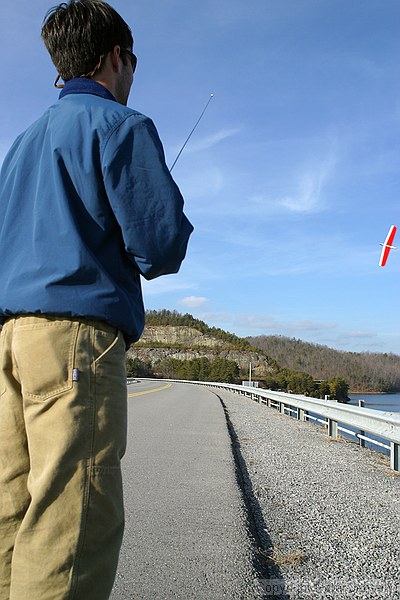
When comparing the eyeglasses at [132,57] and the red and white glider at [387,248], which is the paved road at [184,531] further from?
the red and white glider at [387,248]

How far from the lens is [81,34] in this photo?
210cm

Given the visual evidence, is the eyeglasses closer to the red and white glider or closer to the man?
the man

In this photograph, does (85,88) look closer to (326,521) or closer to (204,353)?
(326,521)

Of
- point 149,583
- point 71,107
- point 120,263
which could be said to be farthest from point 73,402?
point 149,583

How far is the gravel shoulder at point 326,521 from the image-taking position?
128 inches

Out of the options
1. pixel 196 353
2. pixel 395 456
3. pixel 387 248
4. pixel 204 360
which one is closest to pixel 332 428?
pixel 395 456

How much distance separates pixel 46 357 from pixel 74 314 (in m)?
0.16

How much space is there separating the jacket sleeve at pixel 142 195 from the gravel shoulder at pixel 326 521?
86.2 inches

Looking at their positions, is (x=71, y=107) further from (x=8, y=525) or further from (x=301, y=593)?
(x=301, y=593)

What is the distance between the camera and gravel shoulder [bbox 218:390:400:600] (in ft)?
10.7

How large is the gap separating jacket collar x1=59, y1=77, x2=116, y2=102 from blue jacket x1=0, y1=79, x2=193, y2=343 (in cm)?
11

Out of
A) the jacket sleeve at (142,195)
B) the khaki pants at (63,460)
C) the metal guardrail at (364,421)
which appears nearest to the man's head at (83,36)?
the jacket sleeve at (142,195)

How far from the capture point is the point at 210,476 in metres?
6.41

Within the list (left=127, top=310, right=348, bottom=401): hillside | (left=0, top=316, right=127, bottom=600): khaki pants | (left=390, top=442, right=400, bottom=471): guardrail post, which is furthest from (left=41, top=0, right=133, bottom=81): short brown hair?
(left=127, top=310, right=348, bottom=401): hillside
